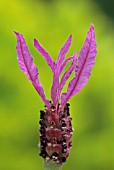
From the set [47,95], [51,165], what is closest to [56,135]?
[51,165]

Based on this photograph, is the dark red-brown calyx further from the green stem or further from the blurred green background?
the blurred green background

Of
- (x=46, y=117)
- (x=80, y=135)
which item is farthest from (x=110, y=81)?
(x=46, y=117)

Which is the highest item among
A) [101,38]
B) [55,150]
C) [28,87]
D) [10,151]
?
[101,38]

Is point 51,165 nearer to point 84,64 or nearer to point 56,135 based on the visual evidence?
point 56,135

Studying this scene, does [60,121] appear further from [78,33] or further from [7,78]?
[78,33]

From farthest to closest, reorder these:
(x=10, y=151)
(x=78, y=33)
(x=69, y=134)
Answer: (x=78, y=33) → (x=10, y=151) → (x=69, y=134)

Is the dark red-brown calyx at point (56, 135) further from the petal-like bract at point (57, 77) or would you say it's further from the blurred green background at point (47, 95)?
the blurred green background at point (47, 95)

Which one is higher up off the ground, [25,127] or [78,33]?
[78,33]

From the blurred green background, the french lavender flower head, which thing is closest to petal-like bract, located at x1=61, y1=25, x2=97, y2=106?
the french lavender flower head
